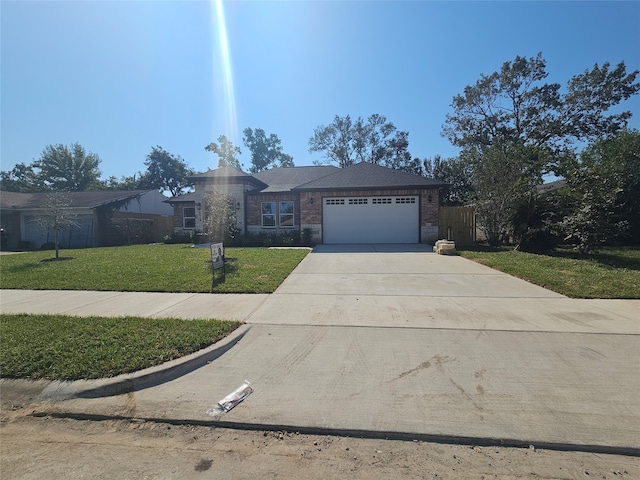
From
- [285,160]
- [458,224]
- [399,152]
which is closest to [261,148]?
[285,160]

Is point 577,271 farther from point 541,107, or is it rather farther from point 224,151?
point 224,151

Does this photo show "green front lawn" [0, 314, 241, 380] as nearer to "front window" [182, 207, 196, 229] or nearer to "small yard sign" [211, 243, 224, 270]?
"small yard sign" [211, 243, 224, 270]

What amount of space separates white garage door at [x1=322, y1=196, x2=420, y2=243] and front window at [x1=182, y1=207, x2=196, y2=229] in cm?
907

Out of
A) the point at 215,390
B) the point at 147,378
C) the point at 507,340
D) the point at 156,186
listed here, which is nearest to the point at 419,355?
the point at 507,340

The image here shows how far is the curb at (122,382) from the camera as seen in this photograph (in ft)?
10.2

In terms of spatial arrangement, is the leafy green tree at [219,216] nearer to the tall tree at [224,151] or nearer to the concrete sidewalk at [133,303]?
the concrete sidewalk at [133,303]

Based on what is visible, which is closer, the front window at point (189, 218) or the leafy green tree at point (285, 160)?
the front window at point (189, 218)

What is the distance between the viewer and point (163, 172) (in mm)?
47375

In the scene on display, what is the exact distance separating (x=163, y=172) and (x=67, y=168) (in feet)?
39.4

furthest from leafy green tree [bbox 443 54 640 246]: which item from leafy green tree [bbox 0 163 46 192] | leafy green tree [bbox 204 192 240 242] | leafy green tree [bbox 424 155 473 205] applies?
leafy green tree [bbox 0 163 46 192]

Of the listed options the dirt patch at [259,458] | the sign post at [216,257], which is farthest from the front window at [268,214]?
the dirt patch at [259,458]

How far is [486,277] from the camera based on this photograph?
27.6 feet

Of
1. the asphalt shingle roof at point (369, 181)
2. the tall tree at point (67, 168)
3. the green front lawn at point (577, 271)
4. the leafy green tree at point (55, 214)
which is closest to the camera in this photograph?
the green front lawn at point (577, 271)

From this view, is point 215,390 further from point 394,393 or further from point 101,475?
point 394,393
